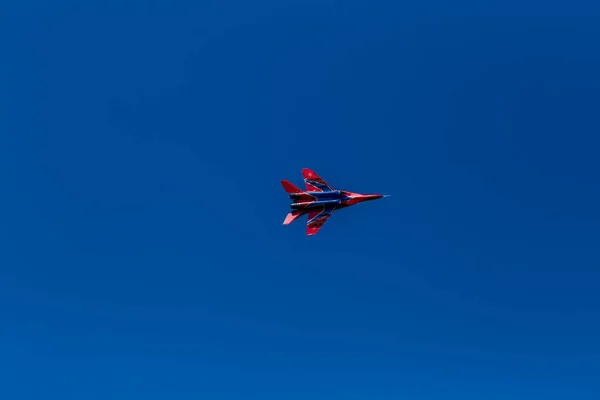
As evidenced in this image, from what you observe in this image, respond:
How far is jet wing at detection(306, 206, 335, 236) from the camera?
90.4m

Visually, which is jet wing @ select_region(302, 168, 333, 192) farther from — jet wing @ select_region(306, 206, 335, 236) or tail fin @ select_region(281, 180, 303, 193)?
jet wing @ select_region(306, 206, 335, 236)

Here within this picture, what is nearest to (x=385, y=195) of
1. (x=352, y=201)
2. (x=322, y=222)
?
(x=352, y=201)

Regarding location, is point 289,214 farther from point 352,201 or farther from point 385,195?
point 385,195

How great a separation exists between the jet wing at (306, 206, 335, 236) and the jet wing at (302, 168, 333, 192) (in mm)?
3653

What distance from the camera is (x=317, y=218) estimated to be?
9106 centimetres

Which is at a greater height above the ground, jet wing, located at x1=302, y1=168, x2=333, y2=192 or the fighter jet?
jet wing, located at x1=302, y1=168, x2=333, y2=192

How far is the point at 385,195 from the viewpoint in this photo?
88500 mm

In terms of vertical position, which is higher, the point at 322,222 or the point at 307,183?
the point at 307,183

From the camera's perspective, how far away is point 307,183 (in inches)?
3610

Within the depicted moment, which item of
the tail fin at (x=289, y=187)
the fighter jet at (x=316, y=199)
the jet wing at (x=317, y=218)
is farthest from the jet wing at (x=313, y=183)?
the jet wing at (x=317, y=218)

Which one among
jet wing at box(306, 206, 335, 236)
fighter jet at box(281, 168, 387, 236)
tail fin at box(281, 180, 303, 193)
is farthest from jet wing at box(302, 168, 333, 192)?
jet wing at box(306, 206, 335, 236)

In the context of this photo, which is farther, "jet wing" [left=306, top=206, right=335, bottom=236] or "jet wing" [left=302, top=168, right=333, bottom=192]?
"jet wing" [left=302, top=168, right=333, bottom=192]

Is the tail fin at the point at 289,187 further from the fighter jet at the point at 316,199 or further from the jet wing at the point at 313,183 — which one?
the jet wing at the point at 313,183

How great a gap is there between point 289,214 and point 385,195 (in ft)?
59.3
